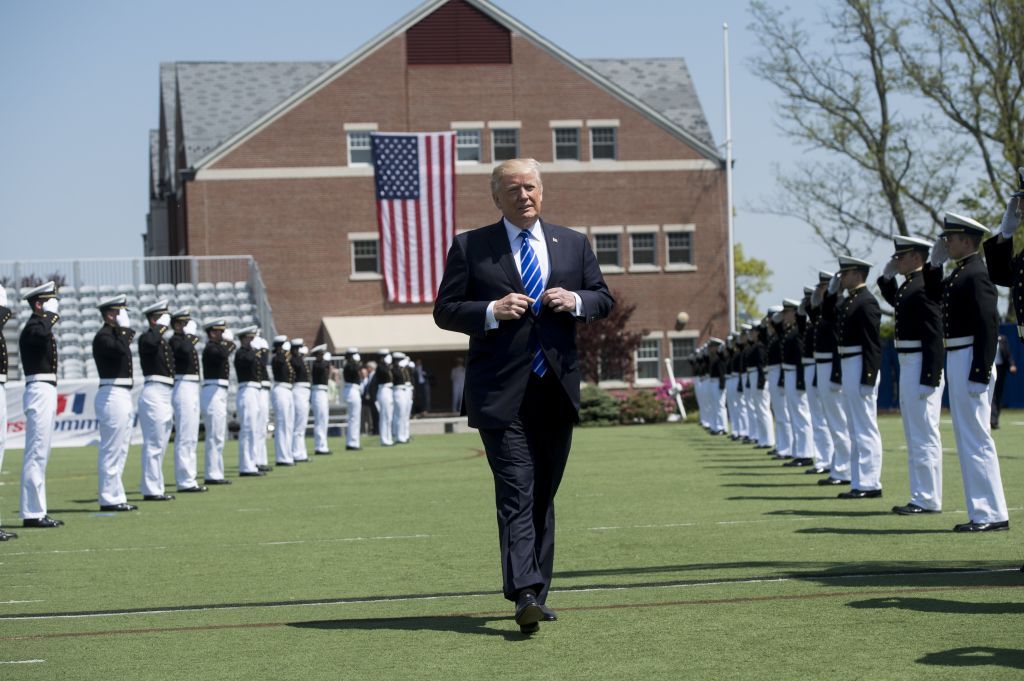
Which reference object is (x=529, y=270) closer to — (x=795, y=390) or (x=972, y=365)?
(x=972, y=365)

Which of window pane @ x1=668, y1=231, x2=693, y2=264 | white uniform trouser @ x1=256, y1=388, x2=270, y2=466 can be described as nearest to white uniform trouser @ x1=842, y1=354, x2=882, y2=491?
white uniform trouser @ x1=256, y1=388, x2=270, y2=466

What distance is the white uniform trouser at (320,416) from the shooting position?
106 ft

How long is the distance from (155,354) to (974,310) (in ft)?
33.5

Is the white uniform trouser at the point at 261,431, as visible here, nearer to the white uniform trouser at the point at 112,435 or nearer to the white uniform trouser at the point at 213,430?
the white uniform trouser at the point at 213,430

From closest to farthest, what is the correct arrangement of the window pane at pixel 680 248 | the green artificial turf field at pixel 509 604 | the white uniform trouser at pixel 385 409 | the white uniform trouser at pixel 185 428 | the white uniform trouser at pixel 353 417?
the green artificial turf field at pixel 509 604 → the white uniform trouser at pixel 185 428 → the white uniform trouser at pixel 353 417 → the white uniform trouser at pixel 385 409 → the window pane at pixel 680 248

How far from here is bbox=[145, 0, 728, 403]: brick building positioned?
5194cm

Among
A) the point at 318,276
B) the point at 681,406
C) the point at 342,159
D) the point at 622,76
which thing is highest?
the point at 622,76

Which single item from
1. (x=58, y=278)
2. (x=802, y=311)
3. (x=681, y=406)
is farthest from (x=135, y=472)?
(x=58, y=278)

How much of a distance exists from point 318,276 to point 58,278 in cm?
856

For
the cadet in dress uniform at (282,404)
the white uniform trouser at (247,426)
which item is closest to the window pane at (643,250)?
the cadet in dress uniform at (282,404)

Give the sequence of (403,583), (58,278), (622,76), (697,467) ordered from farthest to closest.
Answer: (622,76) → (58,278) → (697,467) → (403,583)

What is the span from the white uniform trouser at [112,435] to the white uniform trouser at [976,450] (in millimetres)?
9141

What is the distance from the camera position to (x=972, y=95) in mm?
46875

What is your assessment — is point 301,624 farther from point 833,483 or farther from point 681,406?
point 681,406
